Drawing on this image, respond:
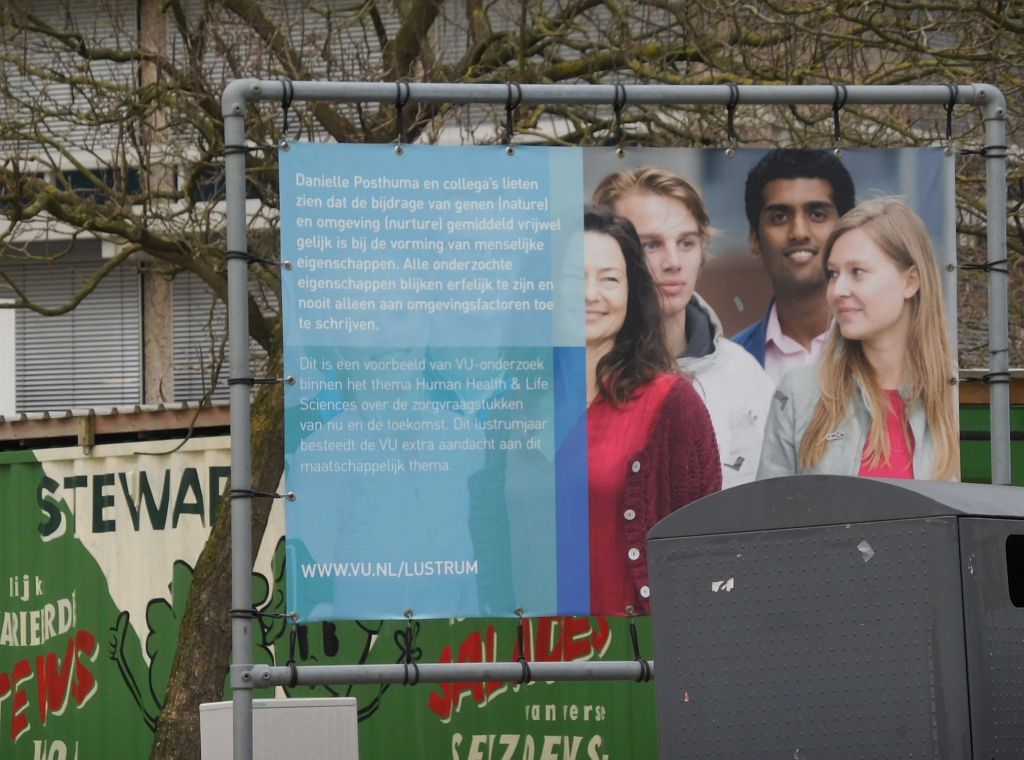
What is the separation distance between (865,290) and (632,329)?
917 millimetres

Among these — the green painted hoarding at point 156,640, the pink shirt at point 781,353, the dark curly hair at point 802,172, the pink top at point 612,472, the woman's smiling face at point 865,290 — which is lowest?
the green painted hoarding at point 156,640

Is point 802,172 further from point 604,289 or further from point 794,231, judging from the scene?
point 604,289

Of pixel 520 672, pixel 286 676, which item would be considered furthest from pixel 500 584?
pixel 286 676

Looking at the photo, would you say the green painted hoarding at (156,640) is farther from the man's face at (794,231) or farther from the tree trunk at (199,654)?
the man's face at (794,231)

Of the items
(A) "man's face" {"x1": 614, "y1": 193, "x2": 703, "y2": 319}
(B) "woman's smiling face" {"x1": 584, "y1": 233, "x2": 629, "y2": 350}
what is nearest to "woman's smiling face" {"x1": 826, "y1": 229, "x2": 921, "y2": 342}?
(A) "man's face" {"x1": 614, "y1": 193, "x2": 703, "y2": 319}

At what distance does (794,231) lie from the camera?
5.84 meters

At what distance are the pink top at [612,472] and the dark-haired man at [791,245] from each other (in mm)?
435

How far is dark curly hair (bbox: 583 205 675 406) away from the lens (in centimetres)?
571

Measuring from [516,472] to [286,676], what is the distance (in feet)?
3.56

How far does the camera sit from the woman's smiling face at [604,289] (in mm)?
5707

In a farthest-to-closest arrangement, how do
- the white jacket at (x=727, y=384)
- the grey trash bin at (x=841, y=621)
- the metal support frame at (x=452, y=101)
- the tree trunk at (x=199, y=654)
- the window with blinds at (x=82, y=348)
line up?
1. the window with blinds at (x=82, y=348)
2. the tree trunk at (x=199, y=654)
3. the white jacket at (x=727, y=384)
4. the metal support frame at (x=452, y=101)
5. the grey trash bin at (x=841, y=621)

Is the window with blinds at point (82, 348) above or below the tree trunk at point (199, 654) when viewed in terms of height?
above

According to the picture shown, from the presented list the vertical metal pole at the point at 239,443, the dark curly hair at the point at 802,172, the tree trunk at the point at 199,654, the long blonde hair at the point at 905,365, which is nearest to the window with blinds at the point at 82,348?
the tree trunk at the point at 199,654

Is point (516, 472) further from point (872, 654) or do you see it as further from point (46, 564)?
point (46, 564)
